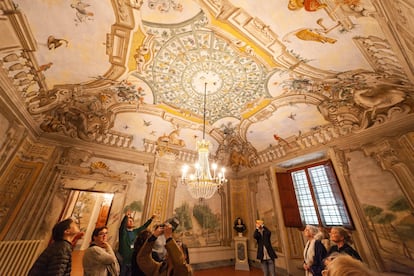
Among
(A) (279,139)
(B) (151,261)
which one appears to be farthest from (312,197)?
(B) (151,261)

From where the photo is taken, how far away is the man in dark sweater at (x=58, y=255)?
Result: 1.55 metres

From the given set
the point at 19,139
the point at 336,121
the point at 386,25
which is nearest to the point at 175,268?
the point at 386,25

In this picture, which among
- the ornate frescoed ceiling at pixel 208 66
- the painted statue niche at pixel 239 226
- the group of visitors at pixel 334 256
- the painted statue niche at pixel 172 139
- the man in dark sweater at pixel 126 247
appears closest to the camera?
the group of visitors at pixel 334 256

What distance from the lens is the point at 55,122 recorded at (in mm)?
4250

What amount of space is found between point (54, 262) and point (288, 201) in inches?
225

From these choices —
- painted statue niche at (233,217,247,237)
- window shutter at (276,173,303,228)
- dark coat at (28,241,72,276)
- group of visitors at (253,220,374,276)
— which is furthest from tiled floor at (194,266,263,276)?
dark coat at (28,241,72,276)

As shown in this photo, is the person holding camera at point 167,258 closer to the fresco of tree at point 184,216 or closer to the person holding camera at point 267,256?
the person holding camera at point 267,256

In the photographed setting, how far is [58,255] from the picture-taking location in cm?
161

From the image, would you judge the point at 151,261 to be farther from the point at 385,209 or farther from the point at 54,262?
the point at 385,209

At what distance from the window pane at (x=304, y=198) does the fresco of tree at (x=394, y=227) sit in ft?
4.96

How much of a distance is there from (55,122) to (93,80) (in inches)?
66.1

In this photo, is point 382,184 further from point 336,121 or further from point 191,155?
point 191,155

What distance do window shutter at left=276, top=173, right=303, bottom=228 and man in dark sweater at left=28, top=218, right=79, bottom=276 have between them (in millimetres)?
5448

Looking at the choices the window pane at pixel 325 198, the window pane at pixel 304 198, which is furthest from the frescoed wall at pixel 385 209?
the window pane at pixel 304 198
